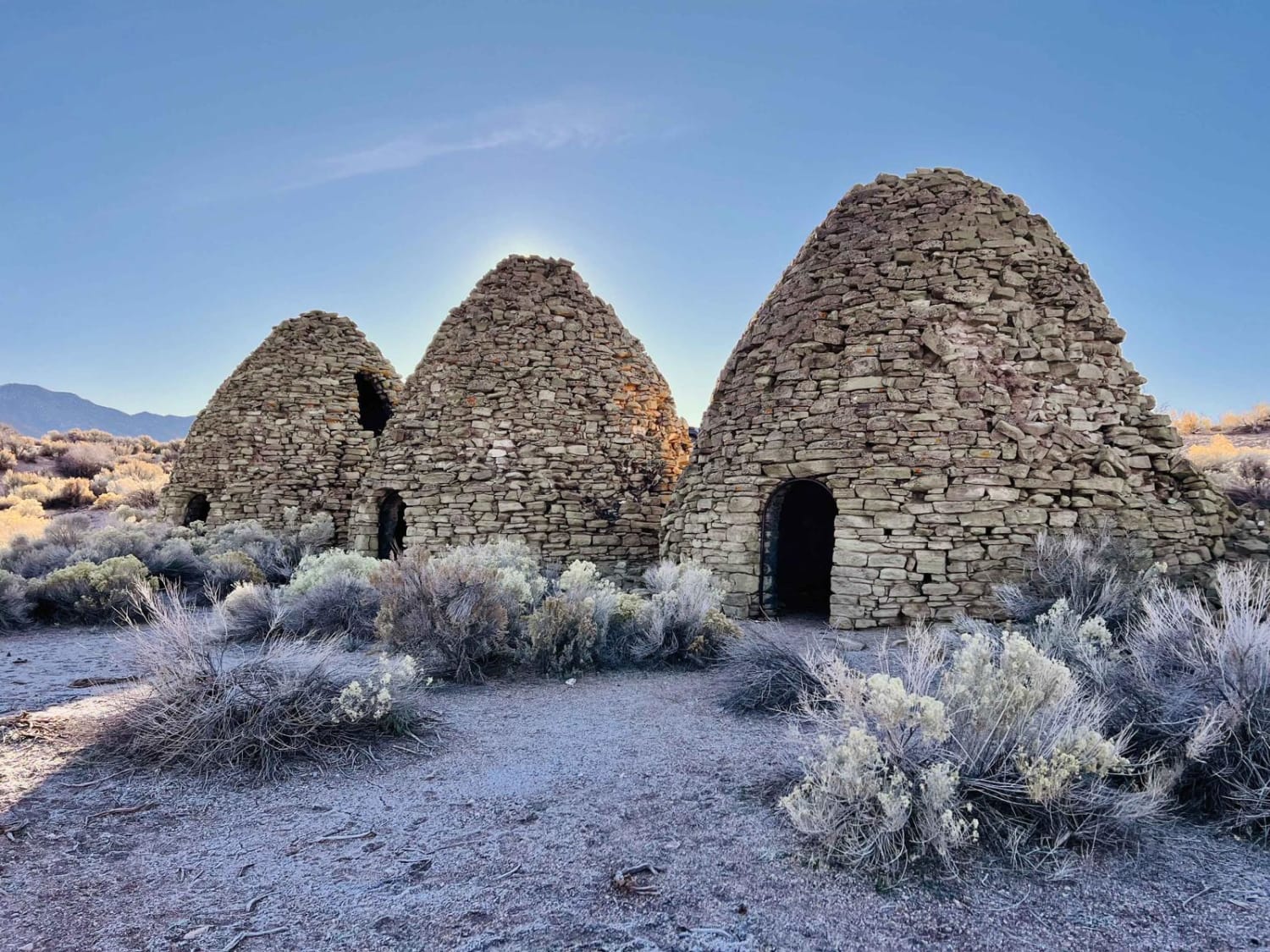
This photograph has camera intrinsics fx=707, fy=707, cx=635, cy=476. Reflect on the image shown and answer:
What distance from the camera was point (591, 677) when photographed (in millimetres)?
5922

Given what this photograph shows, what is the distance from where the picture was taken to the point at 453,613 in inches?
233

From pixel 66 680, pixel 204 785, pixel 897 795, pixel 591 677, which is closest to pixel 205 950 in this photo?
pixel 204 785

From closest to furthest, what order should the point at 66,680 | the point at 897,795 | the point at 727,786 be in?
the point at 897,795 < the point at 727,786 < the point at 66,680

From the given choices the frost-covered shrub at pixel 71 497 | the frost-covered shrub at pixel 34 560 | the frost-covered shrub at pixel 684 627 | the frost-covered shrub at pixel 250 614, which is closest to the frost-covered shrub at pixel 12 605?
the frost-covered shrub at pixel 34 560

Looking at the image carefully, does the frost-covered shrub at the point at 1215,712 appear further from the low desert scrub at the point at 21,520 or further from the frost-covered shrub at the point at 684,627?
the low desert scrub at the point at 21,520

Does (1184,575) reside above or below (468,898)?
above

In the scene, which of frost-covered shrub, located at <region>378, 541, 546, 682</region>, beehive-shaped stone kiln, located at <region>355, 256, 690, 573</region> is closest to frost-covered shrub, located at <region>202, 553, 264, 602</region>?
beehive-shaped stone kiln, located at <region>355, 256, 690, 573</region>

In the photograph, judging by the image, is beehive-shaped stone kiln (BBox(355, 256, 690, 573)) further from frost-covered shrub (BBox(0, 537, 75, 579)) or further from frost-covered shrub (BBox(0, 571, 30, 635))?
frost-covered shrub (BBox(0, 571, 30, 635))

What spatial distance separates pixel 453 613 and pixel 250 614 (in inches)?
108

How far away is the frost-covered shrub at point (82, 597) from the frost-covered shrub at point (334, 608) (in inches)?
88.1

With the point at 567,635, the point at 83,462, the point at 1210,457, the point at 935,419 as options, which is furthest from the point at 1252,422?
the point at 83,462

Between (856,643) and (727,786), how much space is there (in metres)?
3.74

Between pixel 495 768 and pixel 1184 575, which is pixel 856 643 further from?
pixel 495 768

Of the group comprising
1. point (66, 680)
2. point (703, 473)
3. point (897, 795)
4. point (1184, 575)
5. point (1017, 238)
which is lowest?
point (66, 680)
